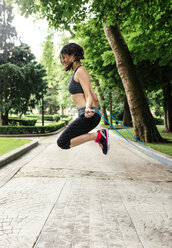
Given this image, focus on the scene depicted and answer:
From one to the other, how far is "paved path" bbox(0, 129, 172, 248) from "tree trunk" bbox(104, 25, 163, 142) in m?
6.60

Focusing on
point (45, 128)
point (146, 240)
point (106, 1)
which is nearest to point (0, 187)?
point (146, 240)

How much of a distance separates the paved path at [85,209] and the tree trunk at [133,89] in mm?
6600

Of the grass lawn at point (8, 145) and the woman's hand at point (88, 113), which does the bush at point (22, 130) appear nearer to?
the grass lawn at point (8, 145)

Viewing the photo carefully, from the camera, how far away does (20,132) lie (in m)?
21.0

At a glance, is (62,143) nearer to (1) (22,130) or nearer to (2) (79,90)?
(2) (79,90)

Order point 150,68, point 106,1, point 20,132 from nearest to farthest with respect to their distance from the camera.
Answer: point 106,1, point 150,68, point 20,132

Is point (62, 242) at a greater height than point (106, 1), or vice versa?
point (106, 1)

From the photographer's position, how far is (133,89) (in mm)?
12578

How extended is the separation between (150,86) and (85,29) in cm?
703

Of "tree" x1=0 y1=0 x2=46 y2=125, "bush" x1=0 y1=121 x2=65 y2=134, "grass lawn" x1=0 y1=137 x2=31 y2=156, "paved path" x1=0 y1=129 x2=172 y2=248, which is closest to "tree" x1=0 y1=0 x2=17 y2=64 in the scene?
"tree" x1=0 y1=0 x2=46 y2=125

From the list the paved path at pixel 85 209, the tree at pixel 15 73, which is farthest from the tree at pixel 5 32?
the paved path at pixel 85 209

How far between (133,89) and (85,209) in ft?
32.8

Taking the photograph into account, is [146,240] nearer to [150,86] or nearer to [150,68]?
[150,68]

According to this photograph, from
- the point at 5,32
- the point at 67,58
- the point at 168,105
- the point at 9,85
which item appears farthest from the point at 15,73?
the point at 67,58
